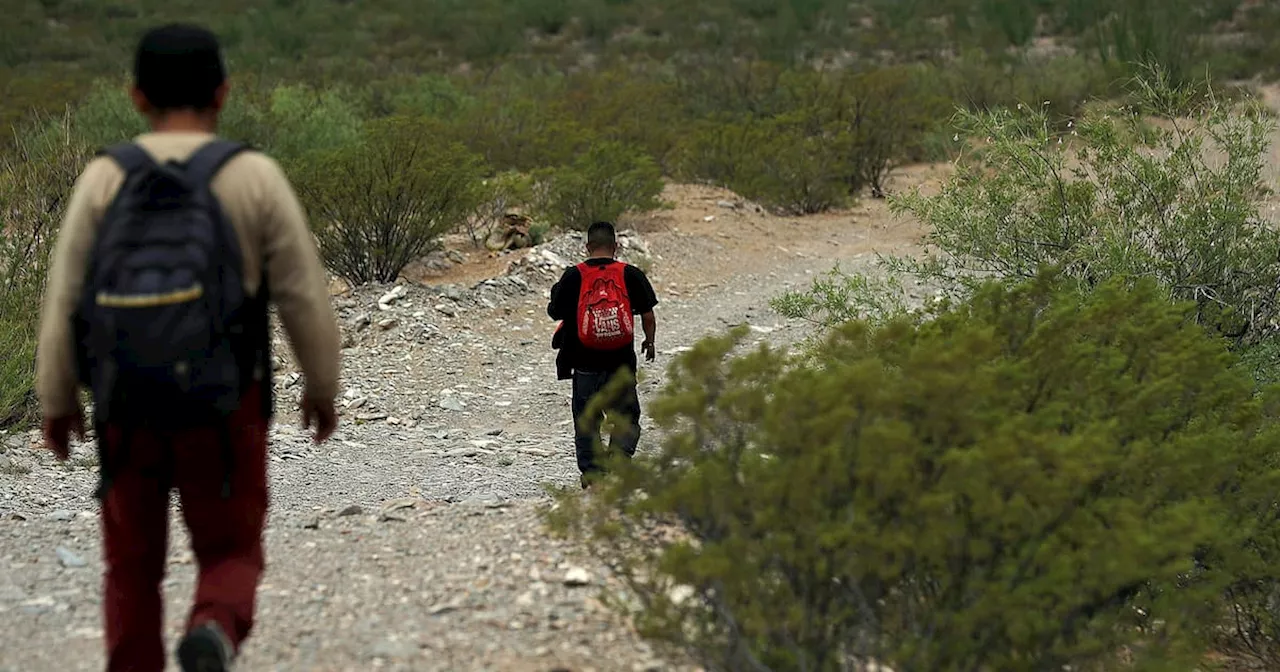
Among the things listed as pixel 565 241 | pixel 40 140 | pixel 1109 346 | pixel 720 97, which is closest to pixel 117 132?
pixel 40 140

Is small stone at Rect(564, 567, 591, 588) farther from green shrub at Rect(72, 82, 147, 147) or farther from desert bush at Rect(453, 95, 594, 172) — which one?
desert bush at Rect(453, 95, 594, 172)

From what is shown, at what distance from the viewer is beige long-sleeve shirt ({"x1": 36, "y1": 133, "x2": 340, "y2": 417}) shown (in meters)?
2.75

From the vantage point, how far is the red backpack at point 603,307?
562cm

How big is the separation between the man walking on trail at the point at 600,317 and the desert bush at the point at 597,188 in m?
8.44

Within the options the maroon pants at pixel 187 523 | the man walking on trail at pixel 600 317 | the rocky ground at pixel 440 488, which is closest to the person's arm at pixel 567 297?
the man walking on trail at pixel 600 317

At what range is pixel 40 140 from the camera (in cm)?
1142

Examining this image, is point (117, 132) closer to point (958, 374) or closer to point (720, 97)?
point (720, 97)

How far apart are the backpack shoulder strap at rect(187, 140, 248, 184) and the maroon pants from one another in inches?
18.7

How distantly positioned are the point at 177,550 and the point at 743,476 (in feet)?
7.94

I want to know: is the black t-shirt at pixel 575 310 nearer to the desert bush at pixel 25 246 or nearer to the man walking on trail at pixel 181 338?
the man walking on trail at pixel 181 338

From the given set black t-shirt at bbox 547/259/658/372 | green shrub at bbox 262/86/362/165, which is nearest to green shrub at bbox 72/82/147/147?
green shrub at bbox 262/86/362/165

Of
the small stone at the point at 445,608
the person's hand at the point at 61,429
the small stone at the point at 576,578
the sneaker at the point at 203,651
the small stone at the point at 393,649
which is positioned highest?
the person's hand at the point at 61,429

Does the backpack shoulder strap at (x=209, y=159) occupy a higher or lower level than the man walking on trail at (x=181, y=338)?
higher

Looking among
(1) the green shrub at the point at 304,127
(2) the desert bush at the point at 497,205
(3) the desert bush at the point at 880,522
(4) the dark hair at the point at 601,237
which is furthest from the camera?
(1) the green shrub at the point at 304,127
